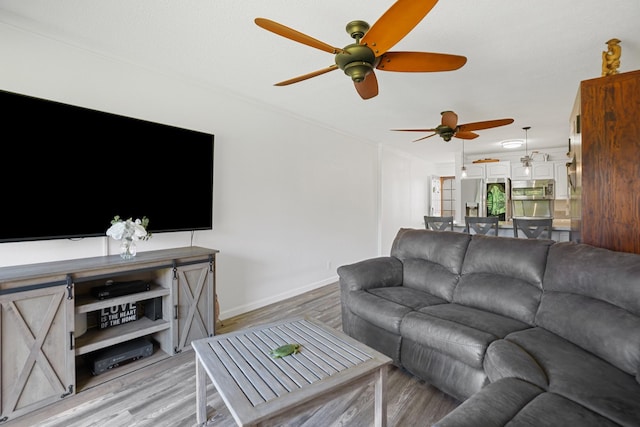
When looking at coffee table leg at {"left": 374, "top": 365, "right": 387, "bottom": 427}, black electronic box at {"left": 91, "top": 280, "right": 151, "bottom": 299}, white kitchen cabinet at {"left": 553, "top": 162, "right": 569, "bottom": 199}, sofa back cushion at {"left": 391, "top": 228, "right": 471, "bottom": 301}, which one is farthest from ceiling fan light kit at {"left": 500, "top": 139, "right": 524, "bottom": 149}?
black electronic box at {"left": 91, "top": 280, "right": 151, "bottom": 299}

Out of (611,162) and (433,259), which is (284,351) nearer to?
(433,259)

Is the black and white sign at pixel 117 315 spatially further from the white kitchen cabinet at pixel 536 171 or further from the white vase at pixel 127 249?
the white kitchen cabinet at pixel 536 171

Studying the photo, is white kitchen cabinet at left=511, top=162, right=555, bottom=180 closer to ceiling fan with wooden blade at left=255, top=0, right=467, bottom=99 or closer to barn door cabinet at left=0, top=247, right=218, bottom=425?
ceiling fan with wooden blade at left=255, top=0, right=467, bottom=99

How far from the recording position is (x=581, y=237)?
7.75 ft

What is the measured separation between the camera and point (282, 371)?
1.42 metres

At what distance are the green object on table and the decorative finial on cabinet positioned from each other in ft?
9.82

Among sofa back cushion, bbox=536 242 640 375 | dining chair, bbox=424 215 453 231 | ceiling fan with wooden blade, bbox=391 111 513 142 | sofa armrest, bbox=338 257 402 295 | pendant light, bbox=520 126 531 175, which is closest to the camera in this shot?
sofa back cushion, bbox=536 242 640 375

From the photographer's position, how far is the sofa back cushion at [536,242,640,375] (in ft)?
4.91

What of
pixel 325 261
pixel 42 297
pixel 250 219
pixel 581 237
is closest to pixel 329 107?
pixel 250 219

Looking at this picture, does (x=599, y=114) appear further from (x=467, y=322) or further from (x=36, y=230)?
(x=36, y=230)

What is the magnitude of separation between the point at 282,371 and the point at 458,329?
3.76 ft

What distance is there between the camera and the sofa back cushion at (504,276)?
2.09m

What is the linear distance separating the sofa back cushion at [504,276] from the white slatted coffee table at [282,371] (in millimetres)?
1182

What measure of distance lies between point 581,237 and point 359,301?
187cm
